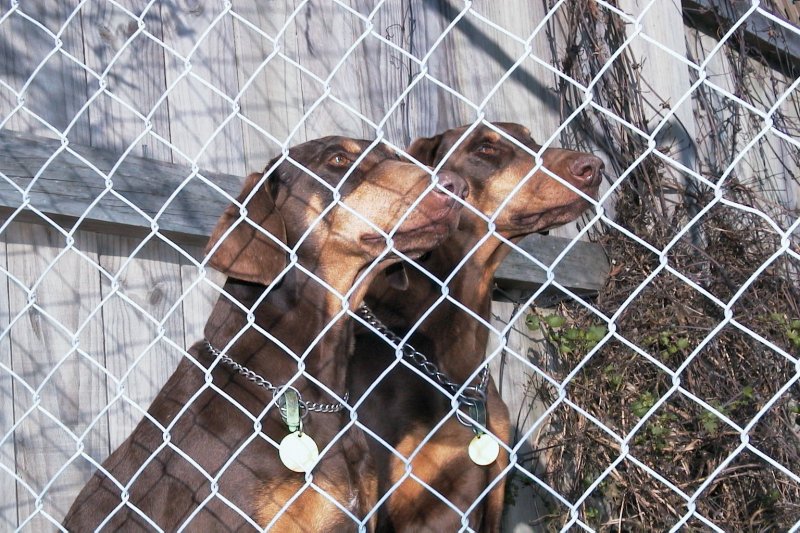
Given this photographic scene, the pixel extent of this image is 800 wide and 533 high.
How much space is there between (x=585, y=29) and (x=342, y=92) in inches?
66.6

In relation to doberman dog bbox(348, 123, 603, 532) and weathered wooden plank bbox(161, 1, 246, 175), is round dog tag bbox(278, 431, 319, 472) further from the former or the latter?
weathered wooden plank bbox(161, 1, 246, 175)

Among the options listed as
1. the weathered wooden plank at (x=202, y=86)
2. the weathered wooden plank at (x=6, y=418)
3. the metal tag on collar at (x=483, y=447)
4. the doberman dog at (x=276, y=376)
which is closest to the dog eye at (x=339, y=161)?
the doberman dog at (x=276, y=376)

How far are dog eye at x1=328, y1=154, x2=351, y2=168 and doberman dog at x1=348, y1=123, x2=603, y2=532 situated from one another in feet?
Result: 1.80

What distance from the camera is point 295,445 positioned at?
2920 mm

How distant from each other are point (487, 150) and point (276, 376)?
168 centimetres

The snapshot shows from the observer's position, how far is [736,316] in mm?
5230

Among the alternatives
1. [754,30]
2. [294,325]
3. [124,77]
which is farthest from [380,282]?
[754,30]

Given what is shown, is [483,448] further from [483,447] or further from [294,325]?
[294,325]

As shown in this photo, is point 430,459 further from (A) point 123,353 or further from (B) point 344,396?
(A) point 123,353

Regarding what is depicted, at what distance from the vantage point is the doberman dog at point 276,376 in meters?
3.00

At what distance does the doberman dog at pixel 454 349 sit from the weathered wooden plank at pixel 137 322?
2.41 feet

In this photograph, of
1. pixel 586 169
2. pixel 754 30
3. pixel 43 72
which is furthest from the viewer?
pixel 754 30

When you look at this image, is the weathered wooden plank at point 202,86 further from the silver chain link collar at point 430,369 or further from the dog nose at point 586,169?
the dog nose at point 586,169

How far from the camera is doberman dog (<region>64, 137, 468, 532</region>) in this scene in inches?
118
